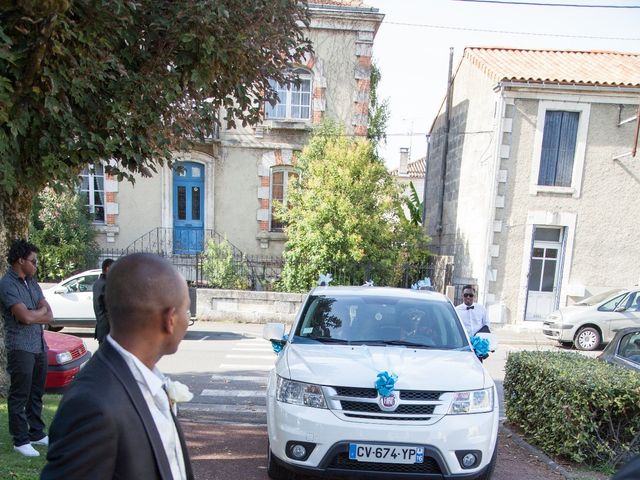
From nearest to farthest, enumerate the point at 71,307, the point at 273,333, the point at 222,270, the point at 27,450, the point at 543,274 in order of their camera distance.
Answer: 1. the point at 27,450
2. the point at 273,333
3. the point at 71,307
4. the point at 222,270
5. the point at 543,274

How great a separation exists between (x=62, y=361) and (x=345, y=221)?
8.35 m

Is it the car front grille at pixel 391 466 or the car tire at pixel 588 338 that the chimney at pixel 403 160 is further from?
the car front grille at pixel 391 466

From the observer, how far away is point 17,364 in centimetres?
391

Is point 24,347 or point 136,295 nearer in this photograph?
point 136,295

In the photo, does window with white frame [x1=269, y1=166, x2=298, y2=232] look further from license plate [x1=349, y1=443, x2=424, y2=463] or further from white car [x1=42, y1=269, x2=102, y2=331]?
license plate [x1=349, y1=443, x2=424, y2=463]

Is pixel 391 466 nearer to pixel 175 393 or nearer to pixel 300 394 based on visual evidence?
pixel 300 394

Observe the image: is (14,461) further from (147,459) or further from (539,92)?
(539,92)

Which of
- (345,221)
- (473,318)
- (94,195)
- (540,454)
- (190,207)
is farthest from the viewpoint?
(190,207)

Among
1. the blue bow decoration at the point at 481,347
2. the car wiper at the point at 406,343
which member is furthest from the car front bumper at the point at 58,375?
the blue bow decoration at the point at 481,347

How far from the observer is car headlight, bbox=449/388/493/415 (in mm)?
3559

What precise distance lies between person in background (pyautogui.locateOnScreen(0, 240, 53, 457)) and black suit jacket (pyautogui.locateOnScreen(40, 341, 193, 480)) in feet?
10.2

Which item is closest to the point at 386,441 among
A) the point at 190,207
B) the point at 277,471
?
→ the point at 277,471

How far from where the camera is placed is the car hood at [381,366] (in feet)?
11.8

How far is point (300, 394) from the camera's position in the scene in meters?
3.66
